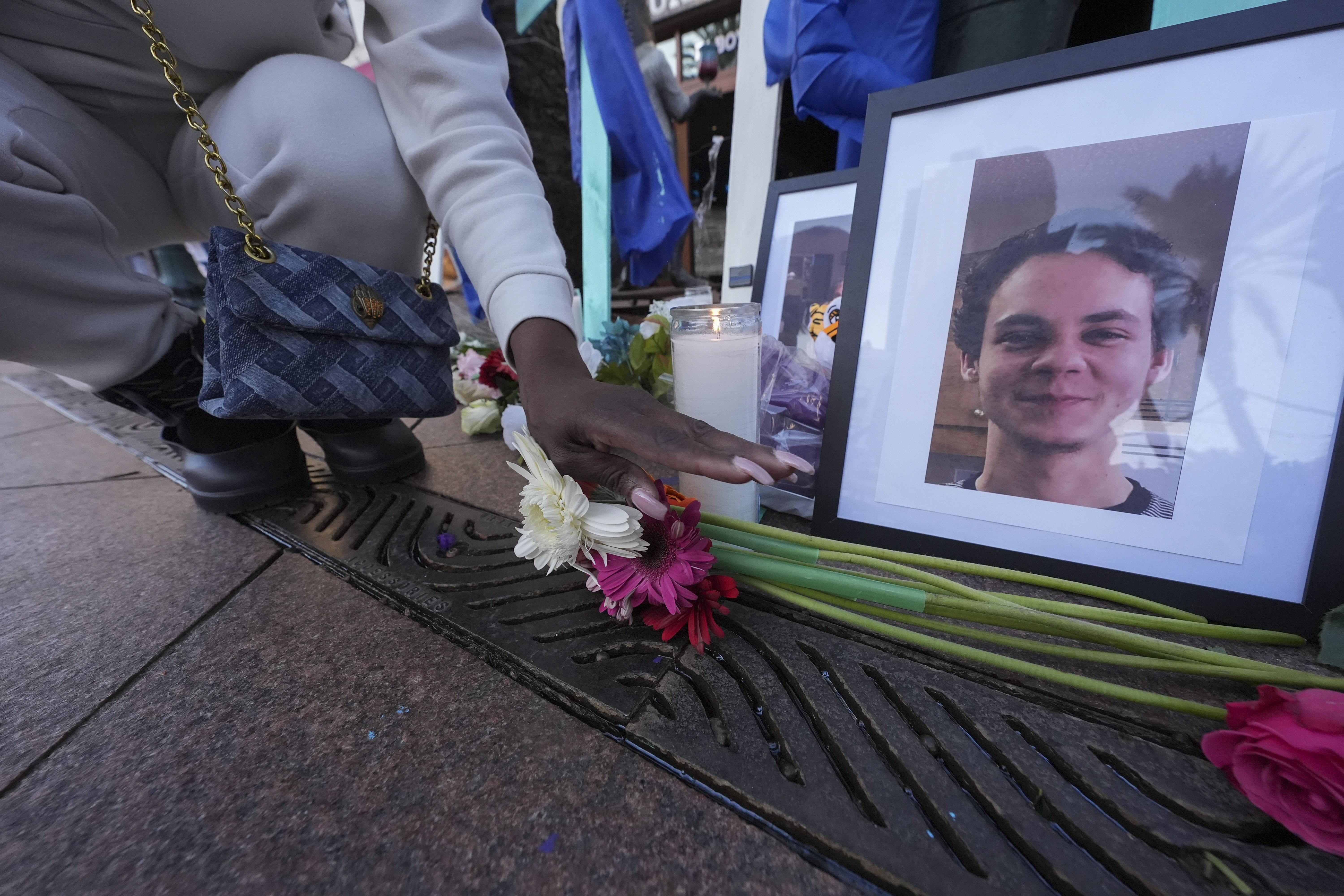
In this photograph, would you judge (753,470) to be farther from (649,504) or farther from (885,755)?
(885,755)

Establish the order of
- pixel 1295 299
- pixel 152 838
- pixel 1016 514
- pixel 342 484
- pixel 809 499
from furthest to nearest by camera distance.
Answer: pixel 342 484, pixel 809 499, pixel 1016 514, pixel 1295 299, pixel 152 838

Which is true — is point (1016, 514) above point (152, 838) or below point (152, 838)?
above

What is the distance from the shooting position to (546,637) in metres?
0.63

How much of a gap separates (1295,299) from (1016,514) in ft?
1.15

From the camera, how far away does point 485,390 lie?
57.9 inches

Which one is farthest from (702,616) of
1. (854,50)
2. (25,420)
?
(25,420)

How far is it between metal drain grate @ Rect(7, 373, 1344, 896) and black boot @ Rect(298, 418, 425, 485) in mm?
478

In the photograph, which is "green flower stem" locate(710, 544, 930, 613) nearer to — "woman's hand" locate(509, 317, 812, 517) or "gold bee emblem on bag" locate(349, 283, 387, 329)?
"woman's hand" locate(509, 317, 812, 517)

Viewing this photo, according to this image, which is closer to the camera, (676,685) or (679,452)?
(679,452)

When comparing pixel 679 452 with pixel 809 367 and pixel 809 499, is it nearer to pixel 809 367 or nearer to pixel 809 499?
pixel 809 499

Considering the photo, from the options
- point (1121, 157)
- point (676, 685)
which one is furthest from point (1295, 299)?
point (676, 685)

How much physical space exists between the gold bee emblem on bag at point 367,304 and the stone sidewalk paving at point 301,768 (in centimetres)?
45

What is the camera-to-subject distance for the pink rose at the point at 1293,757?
36 cm

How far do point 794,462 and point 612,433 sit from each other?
19cm
